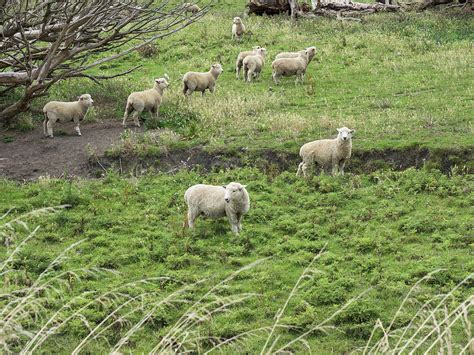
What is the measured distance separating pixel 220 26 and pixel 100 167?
53.4 ft

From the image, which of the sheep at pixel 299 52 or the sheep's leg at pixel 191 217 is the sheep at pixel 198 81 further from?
the sheep's leg at pixel 191 217

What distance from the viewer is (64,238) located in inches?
497

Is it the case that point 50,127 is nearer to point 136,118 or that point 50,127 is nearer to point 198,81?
point 136,118

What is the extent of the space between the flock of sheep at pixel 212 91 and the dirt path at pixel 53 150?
14.3 inches

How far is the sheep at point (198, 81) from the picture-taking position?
21.5 metres

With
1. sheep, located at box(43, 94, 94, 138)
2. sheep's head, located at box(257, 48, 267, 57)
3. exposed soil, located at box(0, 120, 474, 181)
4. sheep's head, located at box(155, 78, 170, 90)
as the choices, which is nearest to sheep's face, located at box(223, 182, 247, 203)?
exposed soil, located at box(0, 120, 474, 181)

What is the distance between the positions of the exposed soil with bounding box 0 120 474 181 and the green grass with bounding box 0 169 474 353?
68cm

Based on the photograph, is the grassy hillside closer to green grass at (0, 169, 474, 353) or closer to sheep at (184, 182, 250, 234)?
green grass at (0, 169, 474, 353)

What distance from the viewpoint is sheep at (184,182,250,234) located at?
12.3 m

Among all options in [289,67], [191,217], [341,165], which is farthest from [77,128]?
[289,67]

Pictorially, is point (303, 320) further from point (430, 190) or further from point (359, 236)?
point (430, 190)

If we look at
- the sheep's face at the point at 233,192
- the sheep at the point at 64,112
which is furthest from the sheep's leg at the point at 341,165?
the sheep at the point at 64,112

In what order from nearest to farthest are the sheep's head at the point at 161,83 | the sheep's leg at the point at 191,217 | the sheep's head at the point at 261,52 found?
1. the sheep's leg at the point at 191,217
2. the sheep's head at the point at 161,83
3. the sheep's head at the point at 261,52

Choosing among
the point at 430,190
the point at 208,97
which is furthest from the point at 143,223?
the point at 208,97
